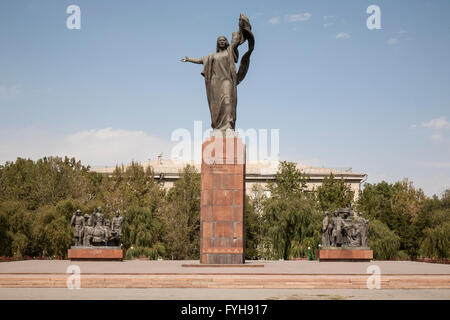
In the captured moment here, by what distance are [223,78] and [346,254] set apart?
845 cm

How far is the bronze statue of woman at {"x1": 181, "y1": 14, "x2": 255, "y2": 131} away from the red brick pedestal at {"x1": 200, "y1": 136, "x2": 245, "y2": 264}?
4.01ft

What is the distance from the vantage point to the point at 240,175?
1630cm

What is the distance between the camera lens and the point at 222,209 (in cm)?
1614

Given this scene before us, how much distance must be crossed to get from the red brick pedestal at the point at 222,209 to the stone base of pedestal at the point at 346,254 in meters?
5.56

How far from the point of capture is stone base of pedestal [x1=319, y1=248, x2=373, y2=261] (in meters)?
20.5

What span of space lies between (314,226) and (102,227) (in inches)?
666

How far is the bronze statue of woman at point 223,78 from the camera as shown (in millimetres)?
16891

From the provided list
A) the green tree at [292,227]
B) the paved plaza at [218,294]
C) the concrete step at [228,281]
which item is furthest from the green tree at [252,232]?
the paved plaza at [218,294]

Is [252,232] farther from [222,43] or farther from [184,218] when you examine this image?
[222,43]

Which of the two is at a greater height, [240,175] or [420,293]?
[240,175]

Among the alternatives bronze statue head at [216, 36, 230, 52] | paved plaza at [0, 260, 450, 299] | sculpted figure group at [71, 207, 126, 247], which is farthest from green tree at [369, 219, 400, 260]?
paved plaza at [0, 260, 450, 299]

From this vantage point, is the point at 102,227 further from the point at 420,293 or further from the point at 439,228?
the point at 439,228
